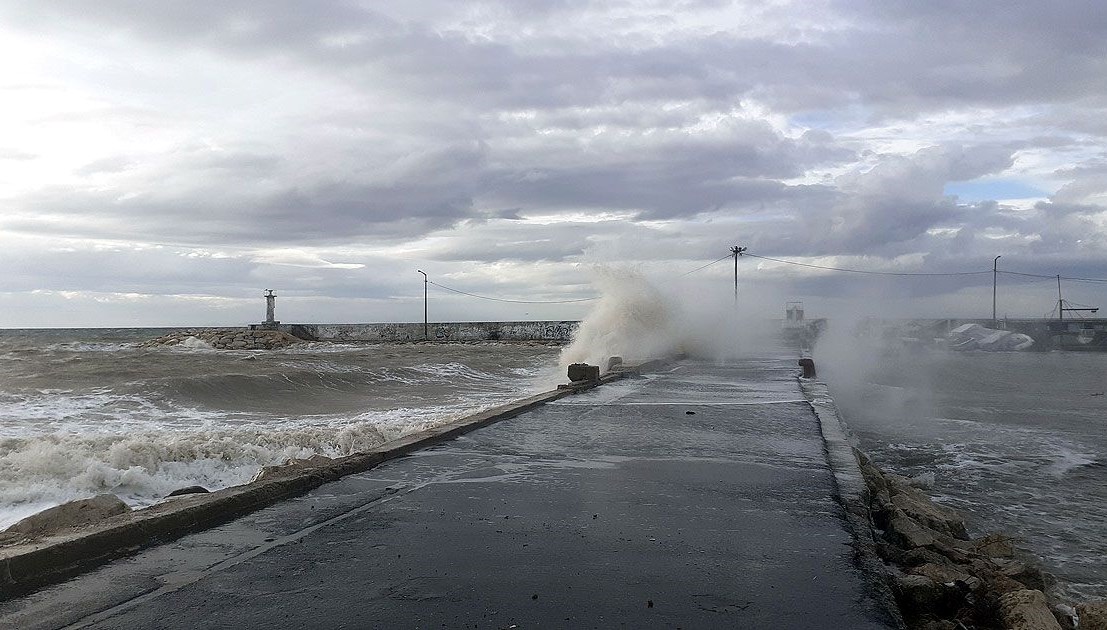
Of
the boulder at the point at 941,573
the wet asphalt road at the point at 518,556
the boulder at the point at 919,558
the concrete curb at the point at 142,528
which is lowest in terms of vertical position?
the boulder at the point at 919,558

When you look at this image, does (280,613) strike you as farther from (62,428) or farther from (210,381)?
(210,381)

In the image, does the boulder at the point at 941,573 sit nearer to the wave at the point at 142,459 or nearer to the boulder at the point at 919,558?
the boulder at the point at 919,558

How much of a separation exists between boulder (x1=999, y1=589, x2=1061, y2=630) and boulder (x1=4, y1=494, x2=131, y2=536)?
559 centimetres

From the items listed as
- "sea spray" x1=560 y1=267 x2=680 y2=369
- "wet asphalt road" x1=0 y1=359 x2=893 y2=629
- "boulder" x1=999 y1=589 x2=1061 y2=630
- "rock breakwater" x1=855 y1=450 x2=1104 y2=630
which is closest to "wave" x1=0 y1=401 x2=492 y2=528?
"wet asphalt road" x1=0 y1=359 x2=893 y2=629

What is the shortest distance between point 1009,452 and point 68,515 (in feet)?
40.6

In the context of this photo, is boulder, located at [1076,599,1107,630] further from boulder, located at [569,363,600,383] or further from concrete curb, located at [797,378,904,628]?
boulder, located at [569,363,600,383]

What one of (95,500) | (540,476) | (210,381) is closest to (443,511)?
(540,476)

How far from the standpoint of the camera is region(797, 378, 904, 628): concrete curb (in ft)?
12.6

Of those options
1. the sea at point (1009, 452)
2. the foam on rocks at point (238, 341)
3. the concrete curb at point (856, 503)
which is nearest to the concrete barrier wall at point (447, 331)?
the foam on rocks at point (238, 341)

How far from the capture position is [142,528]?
15.2ft

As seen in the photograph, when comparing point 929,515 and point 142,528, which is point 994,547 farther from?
point 142,528

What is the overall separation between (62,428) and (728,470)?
12099mm

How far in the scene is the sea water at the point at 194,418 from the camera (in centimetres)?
956

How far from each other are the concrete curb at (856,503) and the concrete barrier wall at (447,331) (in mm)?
63984
